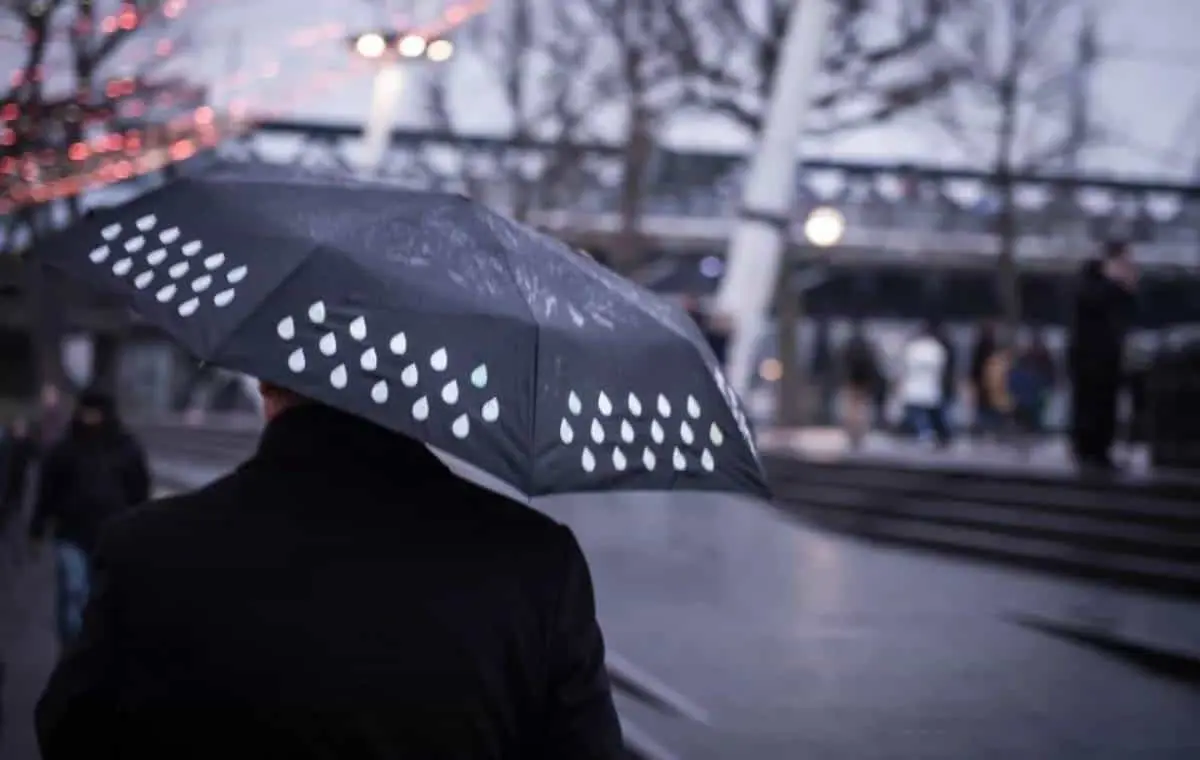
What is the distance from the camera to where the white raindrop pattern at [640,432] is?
99.5 inches

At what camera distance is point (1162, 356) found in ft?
47.6

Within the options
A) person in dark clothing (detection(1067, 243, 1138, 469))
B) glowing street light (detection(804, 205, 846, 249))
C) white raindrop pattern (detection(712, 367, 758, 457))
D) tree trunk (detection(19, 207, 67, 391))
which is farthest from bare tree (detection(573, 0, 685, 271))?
white raindrop pattern (detection(712, 367, 758, 457))

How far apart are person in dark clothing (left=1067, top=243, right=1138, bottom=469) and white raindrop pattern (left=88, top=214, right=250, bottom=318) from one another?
1131 cm

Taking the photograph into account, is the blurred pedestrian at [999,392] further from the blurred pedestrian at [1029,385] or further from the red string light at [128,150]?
the red string light at [128,150]

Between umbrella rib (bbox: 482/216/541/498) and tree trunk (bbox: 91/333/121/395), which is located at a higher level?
umbrella rib (bbox: 482/216/541/498)

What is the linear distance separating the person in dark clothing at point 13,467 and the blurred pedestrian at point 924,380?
1156cm

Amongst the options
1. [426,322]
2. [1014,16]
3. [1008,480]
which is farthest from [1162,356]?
[1014,16]

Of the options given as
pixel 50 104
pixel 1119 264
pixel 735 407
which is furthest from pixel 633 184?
pixel 735 407

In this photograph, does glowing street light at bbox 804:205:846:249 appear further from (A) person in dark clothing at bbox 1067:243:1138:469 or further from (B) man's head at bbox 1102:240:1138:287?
(B) man's head at bbox 1102:240:1138:287

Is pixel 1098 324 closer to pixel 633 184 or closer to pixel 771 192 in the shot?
pixel 771 192

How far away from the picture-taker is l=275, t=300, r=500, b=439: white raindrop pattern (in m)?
2.34

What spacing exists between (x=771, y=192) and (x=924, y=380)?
7.12 meters

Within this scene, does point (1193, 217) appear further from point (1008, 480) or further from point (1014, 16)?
point (1008, 480)

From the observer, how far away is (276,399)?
8.06 feet
